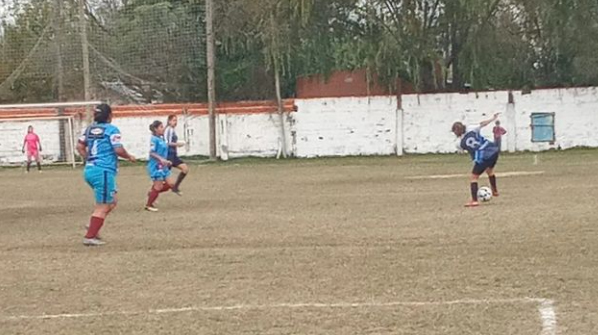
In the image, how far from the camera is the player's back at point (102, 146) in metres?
13.7

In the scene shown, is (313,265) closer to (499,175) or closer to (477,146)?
(477,146)

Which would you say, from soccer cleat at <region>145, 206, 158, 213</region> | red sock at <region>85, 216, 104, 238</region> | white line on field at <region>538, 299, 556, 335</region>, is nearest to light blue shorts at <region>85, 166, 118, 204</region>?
red sock at <region>85, 216, 104, 238</region>

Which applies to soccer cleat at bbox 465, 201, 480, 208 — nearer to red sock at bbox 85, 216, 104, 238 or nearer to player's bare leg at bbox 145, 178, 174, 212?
player's bare leg at bbox 145, 178, 174, 212

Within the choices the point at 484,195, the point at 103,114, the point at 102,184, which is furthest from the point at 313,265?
the point at 484,195

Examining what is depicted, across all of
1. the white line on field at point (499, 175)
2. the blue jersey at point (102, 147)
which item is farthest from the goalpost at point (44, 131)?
the blue jersey at point (102, 147)

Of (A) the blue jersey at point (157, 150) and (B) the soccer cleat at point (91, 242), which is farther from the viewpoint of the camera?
(A) the blue jersey at point (157, 150)

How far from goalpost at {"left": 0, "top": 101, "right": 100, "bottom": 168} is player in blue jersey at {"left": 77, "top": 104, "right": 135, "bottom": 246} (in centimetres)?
3007

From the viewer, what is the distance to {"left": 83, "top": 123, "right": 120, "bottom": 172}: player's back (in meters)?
13.7

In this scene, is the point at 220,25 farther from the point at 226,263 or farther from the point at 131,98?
the point at 226,263

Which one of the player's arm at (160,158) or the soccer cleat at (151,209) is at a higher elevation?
the player's arm at (160,158)

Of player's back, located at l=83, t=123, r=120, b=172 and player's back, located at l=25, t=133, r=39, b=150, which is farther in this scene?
player's back, located at l=25, t=133, r=39, b=150

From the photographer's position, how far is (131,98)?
151 ft

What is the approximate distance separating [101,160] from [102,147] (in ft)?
0.54

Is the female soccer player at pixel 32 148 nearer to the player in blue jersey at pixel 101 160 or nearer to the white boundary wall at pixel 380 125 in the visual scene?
the white boundary wall at pixel 380 125
